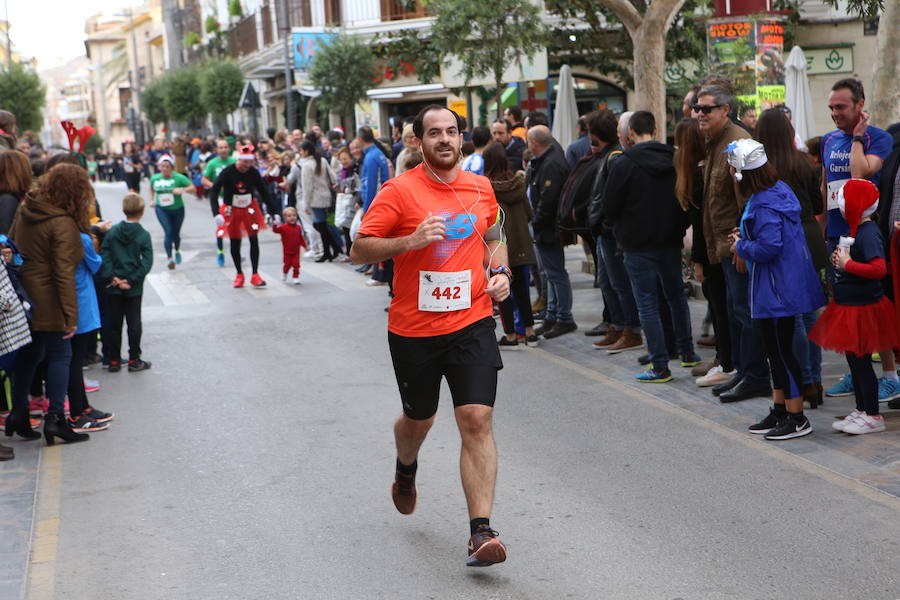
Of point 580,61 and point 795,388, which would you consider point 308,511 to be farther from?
point 580,61

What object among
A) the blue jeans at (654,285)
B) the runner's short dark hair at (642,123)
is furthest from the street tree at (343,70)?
the blue jeans at (654,285)

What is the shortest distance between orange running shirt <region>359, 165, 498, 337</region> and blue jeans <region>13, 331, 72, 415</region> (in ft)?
10.3

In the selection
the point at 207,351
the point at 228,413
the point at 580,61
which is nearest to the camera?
the point at 228,413

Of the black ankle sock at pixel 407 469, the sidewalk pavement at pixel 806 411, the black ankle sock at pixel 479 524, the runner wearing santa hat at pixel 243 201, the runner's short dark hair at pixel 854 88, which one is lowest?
the sidewalk pavement at pixel 806 411

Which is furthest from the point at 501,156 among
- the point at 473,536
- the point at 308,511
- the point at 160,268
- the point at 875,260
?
the point at 160,268

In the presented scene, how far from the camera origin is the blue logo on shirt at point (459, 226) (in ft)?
16.5

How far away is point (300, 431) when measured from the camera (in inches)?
298

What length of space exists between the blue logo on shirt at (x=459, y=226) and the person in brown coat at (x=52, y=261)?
3244 mm

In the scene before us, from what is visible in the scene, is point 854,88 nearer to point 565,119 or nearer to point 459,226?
point 459,226

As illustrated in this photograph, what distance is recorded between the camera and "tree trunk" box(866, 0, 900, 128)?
34.8ft

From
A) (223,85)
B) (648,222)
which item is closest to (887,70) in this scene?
(648,222)

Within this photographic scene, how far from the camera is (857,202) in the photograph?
6715 mm

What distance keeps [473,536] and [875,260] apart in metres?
3.23

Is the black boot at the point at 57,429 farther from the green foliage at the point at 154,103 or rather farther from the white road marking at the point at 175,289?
the green foliage at the point at 154,103
